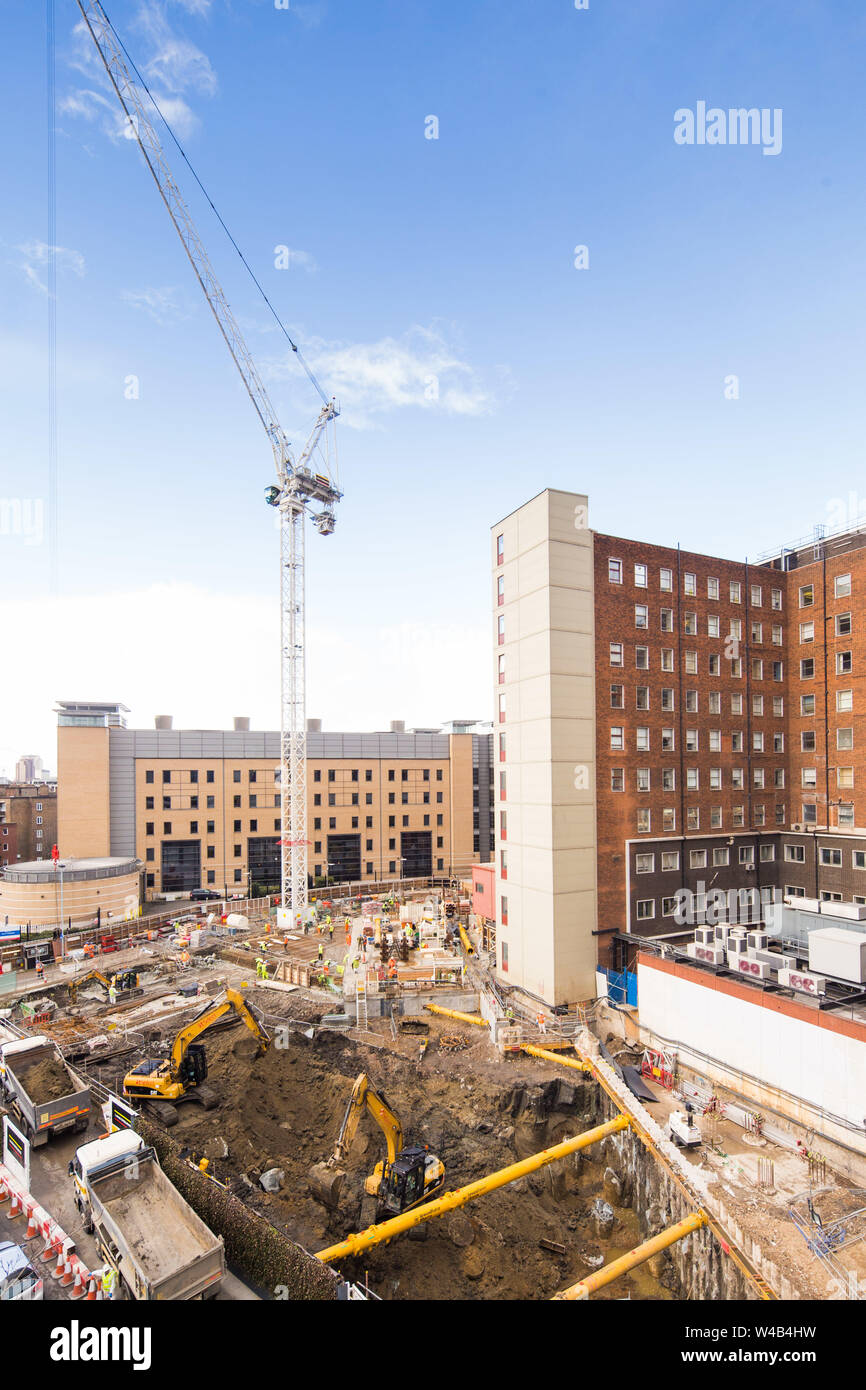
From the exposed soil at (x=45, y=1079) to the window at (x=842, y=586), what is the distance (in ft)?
168

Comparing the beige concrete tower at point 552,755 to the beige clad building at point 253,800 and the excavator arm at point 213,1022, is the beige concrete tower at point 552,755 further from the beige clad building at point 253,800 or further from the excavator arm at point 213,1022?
the beige clad building at point 253,800

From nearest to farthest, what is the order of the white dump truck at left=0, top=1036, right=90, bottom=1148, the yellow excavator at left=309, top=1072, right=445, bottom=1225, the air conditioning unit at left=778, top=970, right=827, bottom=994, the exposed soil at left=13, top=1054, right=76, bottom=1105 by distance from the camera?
the yellow excavator at left=309, top=1072, right=445, bottom=1225
the white dump truck at left=0, top=1036, right=90, bottom=1148
the exposed soil at left=13, top=1054, right=76, bottom=1105
the air conditioning unit at left=778, top=970, right=827, bottom=994

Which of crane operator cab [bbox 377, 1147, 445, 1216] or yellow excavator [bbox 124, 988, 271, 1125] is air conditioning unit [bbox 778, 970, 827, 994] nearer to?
crane operator cab [bbox 377, 1147, 445, 1216]

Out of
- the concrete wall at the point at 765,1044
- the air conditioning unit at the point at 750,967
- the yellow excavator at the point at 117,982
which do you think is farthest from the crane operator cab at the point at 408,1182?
the yellow excavator at the point at 117,982

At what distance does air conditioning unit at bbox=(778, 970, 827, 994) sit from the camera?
28.1 meters

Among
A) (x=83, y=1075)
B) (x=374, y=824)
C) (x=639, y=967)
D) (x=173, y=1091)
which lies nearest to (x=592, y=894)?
(x=639, y=967)

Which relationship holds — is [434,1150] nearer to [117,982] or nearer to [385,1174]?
[385,1174]

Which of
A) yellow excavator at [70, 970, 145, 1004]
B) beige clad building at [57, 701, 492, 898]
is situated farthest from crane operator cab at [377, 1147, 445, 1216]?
beige clad building at [57, 701, 492, 898]

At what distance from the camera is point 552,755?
126 feet

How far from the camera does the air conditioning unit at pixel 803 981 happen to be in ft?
92.2

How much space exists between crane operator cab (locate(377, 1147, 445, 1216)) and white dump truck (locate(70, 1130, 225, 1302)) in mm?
6432
